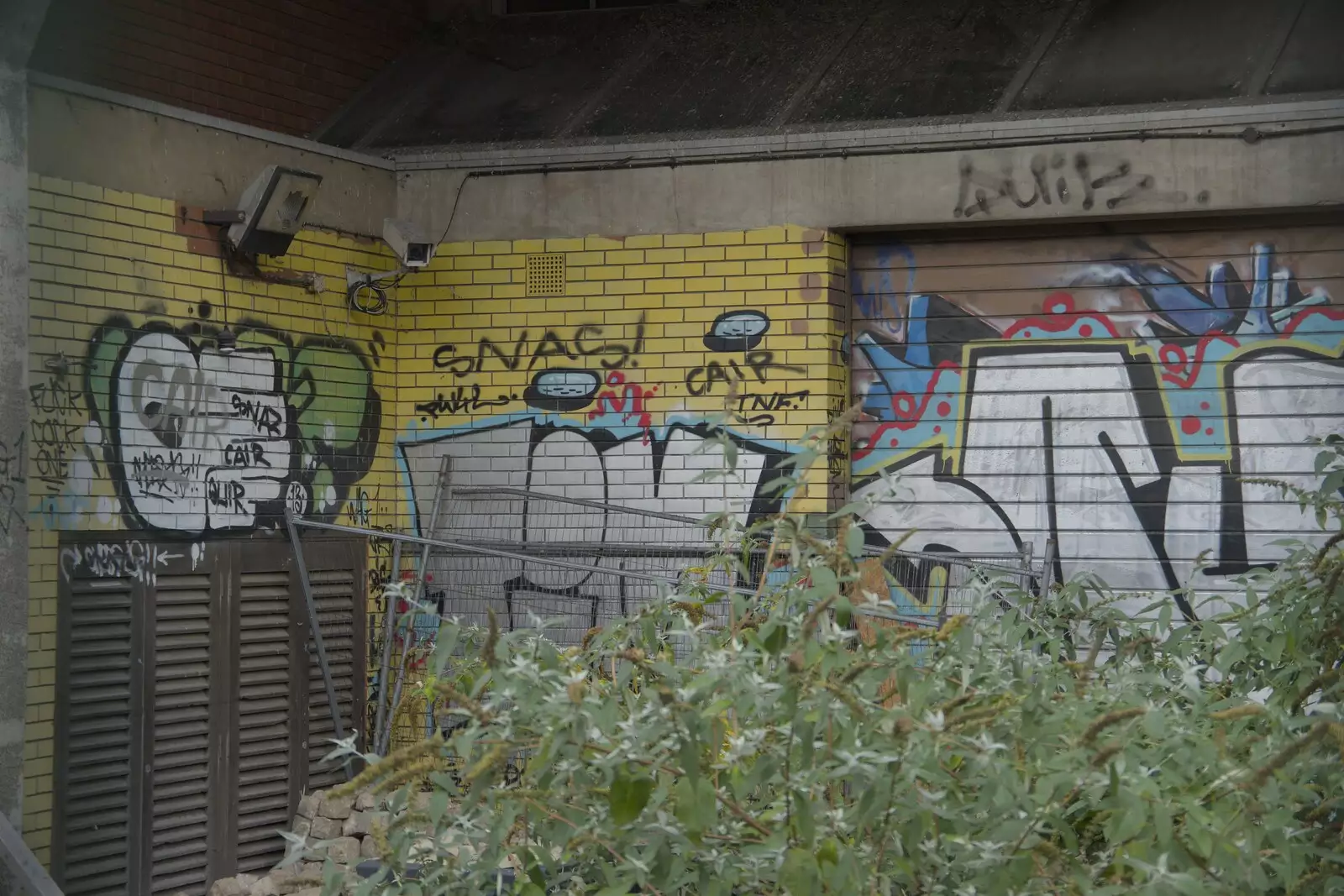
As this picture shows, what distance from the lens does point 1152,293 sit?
762 cm

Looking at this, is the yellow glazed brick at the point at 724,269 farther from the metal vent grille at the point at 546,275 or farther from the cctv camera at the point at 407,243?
the cctv camera at the point at 407,243

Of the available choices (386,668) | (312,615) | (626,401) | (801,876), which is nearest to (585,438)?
(626,401)

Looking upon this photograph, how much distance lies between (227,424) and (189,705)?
135 centimetres

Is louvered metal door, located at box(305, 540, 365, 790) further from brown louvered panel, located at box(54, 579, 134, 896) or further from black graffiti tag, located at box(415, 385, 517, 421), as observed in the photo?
brown louvered panel, located at box(54, 579, 134, 896)

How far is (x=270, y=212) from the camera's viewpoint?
725 centimetres

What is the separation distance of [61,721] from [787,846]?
4939 millimetres

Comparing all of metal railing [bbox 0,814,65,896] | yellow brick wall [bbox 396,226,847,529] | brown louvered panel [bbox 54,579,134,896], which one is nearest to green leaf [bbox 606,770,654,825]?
metal railing [bbox 0,814,65,896]

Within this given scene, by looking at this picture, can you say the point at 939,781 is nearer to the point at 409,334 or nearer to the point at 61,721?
the point at 61,721

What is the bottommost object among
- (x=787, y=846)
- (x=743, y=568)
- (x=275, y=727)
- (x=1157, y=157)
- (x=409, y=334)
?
(x=275, y=727)

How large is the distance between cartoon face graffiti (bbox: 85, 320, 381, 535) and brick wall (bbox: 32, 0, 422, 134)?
58.2 inches

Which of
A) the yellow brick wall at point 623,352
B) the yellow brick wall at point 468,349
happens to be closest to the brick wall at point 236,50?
the yellow brick wall at point 468,349

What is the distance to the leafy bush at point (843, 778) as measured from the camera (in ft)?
7.35

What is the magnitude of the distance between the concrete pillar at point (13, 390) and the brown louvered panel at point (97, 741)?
0.99 feet

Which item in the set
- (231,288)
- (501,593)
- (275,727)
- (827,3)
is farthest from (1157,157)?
(275,727)
